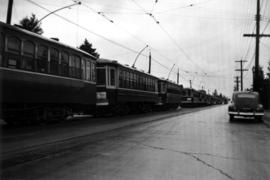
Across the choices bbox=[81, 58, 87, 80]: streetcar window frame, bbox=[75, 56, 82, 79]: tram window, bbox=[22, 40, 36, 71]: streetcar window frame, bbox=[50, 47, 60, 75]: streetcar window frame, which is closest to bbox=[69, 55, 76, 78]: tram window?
bbox=[75, 56, 82, 79]: tram window

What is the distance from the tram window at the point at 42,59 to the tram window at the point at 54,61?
425 mm

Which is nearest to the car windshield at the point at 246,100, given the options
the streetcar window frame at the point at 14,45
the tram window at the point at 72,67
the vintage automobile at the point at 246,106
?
the vintage automobile at the point at 246,106

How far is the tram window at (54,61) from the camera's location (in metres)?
14.8

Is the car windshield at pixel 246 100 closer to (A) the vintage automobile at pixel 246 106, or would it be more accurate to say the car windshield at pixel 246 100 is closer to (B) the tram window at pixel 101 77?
(A) the vintage automobile at pixel 246 106

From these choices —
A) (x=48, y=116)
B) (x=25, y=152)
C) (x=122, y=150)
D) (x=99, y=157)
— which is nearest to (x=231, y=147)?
(x=122, y=150)

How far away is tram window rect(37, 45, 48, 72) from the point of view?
45.6ft

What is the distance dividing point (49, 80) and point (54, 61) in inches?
39.0

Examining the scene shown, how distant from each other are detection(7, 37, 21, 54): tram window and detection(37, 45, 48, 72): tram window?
1354 mm

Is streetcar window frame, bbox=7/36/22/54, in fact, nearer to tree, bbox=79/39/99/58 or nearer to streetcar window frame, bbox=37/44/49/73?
streetcar window frame, bbox=37/44/49/73

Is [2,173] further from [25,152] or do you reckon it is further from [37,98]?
[37,98]

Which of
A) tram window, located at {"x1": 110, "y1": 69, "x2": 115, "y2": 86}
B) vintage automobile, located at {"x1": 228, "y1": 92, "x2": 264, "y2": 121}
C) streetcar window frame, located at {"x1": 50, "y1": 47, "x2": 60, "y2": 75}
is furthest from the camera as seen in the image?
tram window, located at {"x1": 110, "y1": 69, "x2": 115, "y2": 86}

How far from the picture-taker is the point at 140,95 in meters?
28.5

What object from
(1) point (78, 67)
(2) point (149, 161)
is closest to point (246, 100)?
(1) point (78, 67)

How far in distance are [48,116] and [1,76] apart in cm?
429
